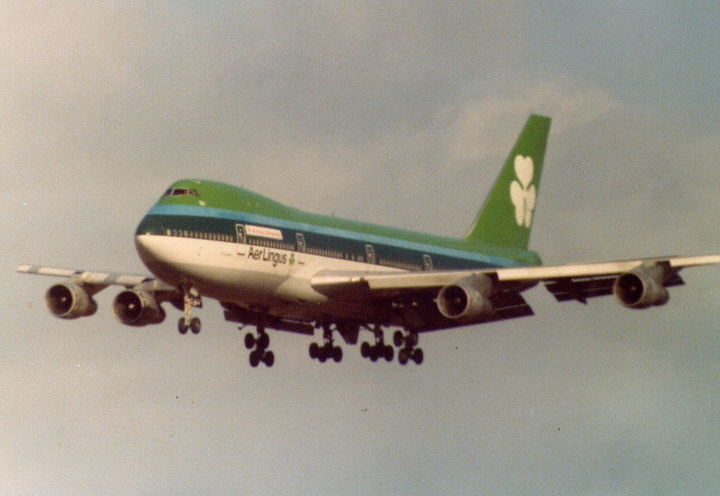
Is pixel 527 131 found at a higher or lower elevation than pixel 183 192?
higher

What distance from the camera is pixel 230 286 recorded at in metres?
60.6

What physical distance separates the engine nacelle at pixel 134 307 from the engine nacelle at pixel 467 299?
12930 millimetres

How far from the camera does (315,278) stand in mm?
63219

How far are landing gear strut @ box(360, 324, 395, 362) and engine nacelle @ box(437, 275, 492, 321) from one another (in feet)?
23.3

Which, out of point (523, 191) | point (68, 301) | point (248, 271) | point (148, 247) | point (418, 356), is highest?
point (523, 191)

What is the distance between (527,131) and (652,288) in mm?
26469

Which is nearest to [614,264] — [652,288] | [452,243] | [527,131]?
[652,288]

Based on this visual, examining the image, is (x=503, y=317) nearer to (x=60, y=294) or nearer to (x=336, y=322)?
(x=336, y=322)

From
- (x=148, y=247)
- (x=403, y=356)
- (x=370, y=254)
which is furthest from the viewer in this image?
(x=403, y=356)

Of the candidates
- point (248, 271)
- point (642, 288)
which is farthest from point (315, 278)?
point (642, 288)

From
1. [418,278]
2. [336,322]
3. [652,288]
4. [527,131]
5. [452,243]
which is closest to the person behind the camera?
[652,288]

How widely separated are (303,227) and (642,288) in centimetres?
1486

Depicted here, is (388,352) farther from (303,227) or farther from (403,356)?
(303,227)

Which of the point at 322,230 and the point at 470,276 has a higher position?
the point at 322,230
